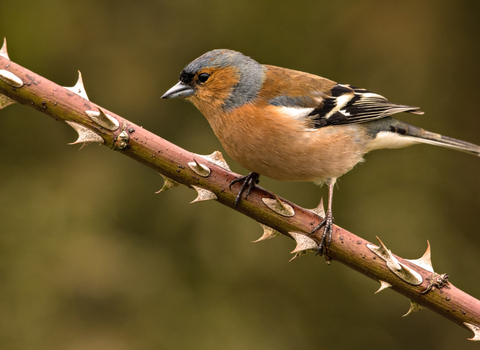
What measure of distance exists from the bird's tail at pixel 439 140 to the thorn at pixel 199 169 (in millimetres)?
2187

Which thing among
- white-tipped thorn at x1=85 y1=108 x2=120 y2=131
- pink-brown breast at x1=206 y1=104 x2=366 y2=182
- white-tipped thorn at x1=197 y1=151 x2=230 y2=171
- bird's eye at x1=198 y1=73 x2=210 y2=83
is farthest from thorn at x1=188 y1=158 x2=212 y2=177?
bird's eye at x1=198 y1=73 x2=210 y2=83

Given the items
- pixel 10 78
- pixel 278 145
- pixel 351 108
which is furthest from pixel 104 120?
pixel 351 108

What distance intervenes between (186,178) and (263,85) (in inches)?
55.3

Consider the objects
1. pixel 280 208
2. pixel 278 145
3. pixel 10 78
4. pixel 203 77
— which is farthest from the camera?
pixel 203 77

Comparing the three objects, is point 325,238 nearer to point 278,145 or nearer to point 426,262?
point 426,262

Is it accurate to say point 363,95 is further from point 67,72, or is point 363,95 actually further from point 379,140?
point 67,72

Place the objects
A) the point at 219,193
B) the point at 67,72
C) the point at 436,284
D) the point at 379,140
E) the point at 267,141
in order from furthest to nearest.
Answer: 1. the point at 67,72
2. the point at 379,140
3. the point at 267,141
4. the point at 219,193
5. the point at 436,284

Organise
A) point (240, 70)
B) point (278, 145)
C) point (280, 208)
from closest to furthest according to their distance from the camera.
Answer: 1. point (280, 208)
2. point (278, 145)
3. point (240, 70)

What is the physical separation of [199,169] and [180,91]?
3.52ft

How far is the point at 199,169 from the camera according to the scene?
2398 mm

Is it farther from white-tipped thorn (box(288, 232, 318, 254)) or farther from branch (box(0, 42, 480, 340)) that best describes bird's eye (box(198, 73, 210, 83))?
white-tipped thorn (box(288, 232, 318, 254))

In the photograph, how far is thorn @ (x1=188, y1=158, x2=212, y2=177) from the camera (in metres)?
2.37

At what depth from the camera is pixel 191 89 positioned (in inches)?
132

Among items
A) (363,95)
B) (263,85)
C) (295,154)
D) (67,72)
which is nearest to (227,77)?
(263,85)
